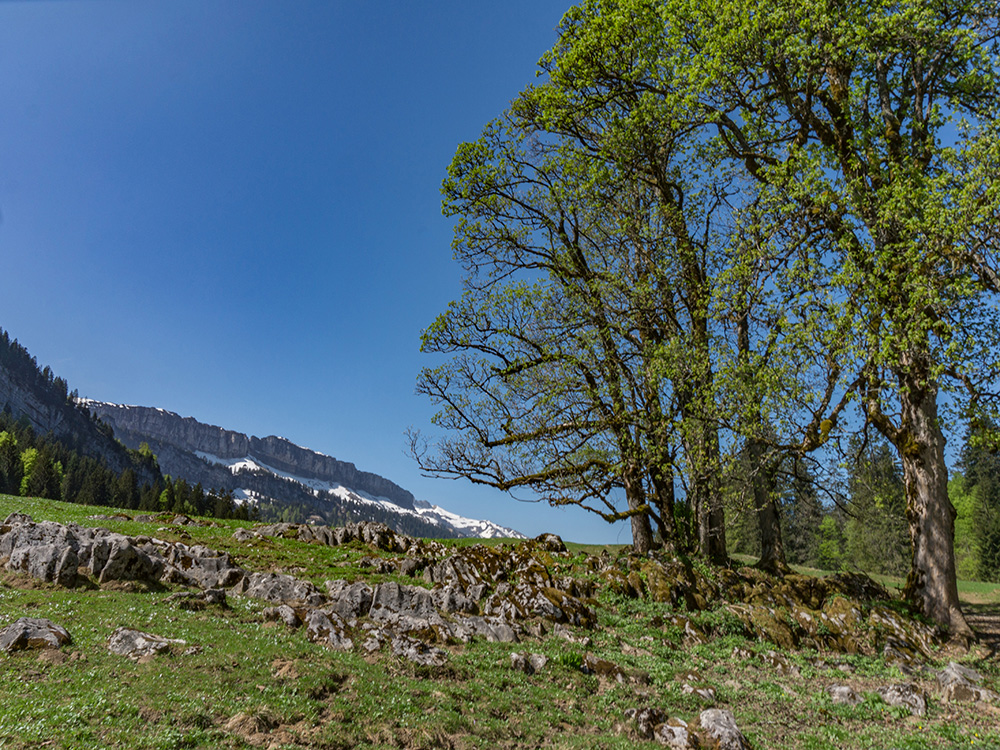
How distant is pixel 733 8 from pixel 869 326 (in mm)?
12107

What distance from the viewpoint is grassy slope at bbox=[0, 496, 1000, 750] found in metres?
7.72

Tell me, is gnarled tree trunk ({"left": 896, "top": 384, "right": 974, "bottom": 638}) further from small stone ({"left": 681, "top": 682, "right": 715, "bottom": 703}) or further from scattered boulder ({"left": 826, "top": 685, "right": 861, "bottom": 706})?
small stone ({"left": 681, "top": 682, "right": 715, "bottom": 703})

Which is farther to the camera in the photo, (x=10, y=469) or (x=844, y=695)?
(x=10, y=469)

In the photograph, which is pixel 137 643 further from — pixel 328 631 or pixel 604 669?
pixel 604 669

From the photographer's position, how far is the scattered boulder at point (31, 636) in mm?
9266

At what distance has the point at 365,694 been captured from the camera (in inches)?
382

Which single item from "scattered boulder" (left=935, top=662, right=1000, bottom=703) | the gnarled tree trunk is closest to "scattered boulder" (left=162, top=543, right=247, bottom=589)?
"scattered boulder" (left=935, top=662, right=1000, bottom=703)

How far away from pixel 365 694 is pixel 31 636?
5927 mm

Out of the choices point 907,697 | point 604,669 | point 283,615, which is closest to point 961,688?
point 907,697

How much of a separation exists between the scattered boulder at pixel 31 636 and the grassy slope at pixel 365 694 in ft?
1.11

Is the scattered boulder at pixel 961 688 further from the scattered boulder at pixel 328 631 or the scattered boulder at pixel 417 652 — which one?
the scattered boulder at pixel 328 631

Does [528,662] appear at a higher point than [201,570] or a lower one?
lower

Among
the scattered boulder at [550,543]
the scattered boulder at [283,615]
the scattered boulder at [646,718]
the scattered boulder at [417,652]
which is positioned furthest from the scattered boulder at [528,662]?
the scattered boulder at [550,543]

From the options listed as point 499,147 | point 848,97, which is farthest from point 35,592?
point 848,97
